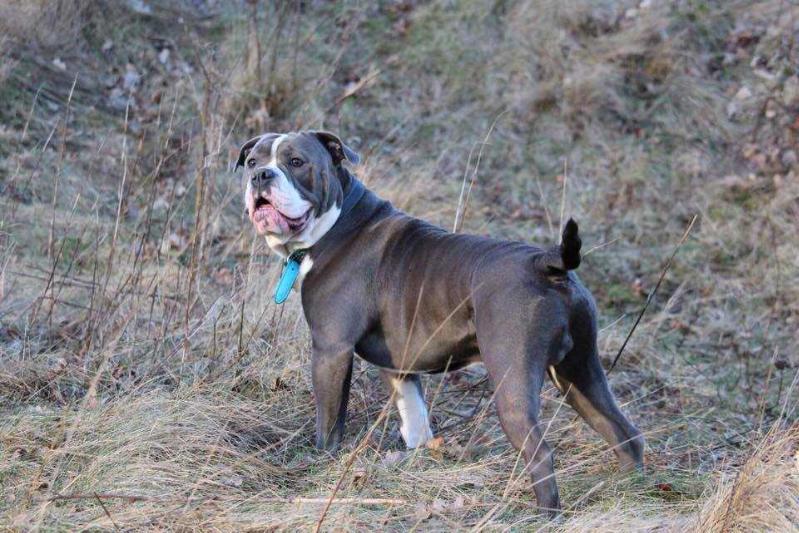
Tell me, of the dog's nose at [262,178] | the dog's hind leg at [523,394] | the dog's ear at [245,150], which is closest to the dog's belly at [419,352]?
the dog's hind leg at [523,394]

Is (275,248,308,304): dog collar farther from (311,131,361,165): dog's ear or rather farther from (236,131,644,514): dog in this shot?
(311,131,361,165): dog's ear

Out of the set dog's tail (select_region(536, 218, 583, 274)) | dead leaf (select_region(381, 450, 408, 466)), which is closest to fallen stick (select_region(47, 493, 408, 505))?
dead leaf (select_region(381, 450, 408, 466))

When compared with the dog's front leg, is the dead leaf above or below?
below

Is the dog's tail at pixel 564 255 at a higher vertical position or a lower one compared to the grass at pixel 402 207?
higher

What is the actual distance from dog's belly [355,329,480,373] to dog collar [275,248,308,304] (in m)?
0.47

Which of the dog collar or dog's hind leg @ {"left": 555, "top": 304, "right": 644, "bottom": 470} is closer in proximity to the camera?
dog's hind leg @ {"left": 555, "top": 304, "right": 644, "bottom": 470}

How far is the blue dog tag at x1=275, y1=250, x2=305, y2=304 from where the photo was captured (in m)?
5.12

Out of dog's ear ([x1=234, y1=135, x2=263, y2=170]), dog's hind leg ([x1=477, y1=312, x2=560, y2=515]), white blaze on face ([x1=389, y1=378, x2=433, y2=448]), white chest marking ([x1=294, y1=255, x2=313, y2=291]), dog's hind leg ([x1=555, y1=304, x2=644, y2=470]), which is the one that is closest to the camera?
dog's hind leg ([x1=477, y1=312, x2=560, y2=515])

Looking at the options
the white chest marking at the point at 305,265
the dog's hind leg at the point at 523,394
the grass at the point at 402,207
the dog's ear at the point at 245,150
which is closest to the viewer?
the dog's hind leg at the point at 523,394

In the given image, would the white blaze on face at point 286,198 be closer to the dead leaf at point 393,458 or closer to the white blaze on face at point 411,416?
the white blaze on face at point 411,416

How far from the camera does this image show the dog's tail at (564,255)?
402 cm

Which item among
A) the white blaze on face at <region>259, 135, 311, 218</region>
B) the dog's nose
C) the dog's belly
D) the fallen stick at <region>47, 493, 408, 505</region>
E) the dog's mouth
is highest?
the dog's nose

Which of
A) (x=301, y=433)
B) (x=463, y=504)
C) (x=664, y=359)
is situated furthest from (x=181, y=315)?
(x=664, y=359)

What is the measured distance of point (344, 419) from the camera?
5.02m
